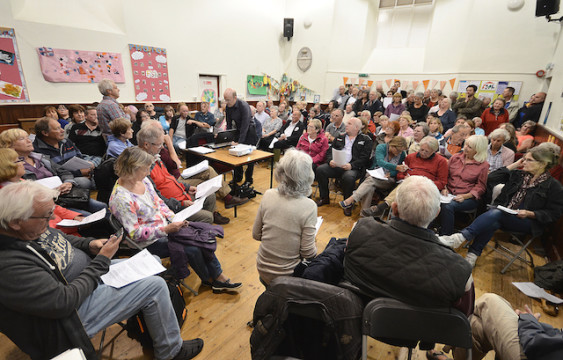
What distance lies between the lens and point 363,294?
128 centimetres

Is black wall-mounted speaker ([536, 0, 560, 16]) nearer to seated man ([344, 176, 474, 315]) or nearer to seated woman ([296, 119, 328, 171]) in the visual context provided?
seated woman ([296, 119, 328, 171])

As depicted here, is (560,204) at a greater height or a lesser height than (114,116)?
lesser

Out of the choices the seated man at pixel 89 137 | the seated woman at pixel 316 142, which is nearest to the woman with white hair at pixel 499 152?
the seated woman at pixel 316 142

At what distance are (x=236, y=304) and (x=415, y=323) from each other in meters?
1.51

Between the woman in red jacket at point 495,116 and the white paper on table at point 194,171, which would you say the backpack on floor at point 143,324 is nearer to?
the white paper on table at point 194,171

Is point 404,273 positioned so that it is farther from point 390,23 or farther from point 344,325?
point 390,23

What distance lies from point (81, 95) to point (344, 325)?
6.93 metres

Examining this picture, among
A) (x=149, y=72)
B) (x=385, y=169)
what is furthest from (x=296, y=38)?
(x=385, y=169)

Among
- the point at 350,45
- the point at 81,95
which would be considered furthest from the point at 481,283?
the point at 350,45

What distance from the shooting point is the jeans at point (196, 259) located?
203cm

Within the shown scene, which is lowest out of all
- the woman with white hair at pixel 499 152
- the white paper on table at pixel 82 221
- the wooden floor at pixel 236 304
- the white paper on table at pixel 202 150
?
the wooden floor at pixel 236 304

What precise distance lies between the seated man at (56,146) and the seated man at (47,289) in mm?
2076

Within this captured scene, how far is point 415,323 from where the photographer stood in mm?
1138

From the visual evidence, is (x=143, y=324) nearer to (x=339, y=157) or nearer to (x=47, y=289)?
(x=47, y=289)
